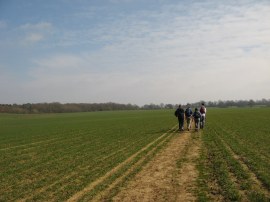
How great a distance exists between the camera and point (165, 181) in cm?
991

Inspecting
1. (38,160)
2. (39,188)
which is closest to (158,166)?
(39,188)

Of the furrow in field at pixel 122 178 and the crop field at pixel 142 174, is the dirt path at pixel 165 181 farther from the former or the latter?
the furrow in field at pixel 122 178

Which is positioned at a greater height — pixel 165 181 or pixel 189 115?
pixel 189 115

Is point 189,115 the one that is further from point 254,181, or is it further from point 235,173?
point 254,181

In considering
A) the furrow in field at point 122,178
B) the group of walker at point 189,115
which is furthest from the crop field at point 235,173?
the group of walker at point 189,115

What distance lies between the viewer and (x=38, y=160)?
597 inches

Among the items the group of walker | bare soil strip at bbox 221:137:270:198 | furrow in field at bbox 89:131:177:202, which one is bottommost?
furrow in field at bbox 89:131:177:202

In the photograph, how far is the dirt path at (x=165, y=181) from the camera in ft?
27.5

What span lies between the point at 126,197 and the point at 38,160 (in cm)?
780

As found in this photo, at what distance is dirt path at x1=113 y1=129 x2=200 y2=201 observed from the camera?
8.38 m

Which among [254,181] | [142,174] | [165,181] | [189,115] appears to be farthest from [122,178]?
[189,115]

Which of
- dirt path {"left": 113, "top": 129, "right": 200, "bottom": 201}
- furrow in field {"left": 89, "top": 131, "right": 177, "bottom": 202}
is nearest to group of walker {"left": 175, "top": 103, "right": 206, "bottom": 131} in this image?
furrow in field {"left": 89, "top": 131, "right": 177, "bottom": 202}

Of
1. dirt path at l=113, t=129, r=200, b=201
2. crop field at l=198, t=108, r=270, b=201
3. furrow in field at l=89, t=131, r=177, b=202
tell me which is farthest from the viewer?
furrow in field at l=89, t=131, r=177, b=202

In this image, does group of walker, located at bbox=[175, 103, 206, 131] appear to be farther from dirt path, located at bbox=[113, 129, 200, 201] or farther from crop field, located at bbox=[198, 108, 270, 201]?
dirt path, located at bbox=[113, 129, 200, 201]
